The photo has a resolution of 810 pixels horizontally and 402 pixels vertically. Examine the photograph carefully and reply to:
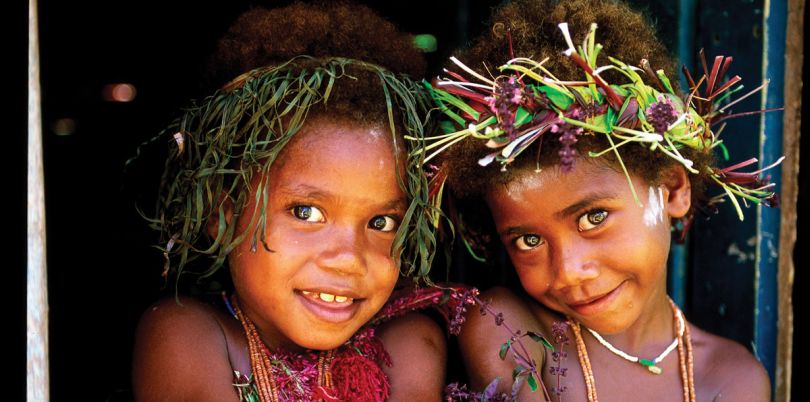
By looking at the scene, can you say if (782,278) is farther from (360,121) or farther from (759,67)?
(360,121)

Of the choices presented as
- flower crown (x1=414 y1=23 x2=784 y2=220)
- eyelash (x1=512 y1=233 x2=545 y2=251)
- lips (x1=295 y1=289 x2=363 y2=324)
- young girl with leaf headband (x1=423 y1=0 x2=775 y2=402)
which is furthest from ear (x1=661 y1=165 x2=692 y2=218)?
lips (x1=295 y1=289 x2=363 y2=324)

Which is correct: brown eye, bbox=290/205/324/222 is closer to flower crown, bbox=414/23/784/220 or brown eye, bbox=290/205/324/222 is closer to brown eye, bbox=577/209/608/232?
flower crown, bbox=414/23/784/220

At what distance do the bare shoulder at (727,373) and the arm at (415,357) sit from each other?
2.24 feet

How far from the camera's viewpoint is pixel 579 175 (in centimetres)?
211

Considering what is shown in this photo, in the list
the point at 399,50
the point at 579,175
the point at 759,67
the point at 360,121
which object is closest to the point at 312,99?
the point at 360,121

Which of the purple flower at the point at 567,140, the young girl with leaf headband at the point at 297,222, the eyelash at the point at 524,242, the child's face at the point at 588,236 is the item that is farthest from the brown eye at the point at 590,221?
the young girl with leaf headband at the point at 297,222

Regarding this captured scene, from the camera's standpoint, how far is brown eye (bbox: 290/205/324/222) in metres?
2.05

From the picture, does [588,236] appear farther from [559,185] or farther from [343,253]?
[343,253]

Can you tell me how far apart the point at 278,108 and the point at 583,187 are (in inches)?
29.2

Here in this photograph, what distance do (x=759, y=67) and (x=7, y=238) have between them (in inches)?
82.3

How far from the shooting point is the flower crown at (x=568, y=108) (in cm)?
197

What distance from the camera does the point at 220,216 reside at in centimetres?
204

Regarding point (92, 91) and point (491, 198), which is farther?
point (92, 91)

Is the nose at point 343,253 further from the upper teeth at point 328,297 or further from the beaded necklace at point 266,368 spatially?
the beaded necklace at point 266,368
